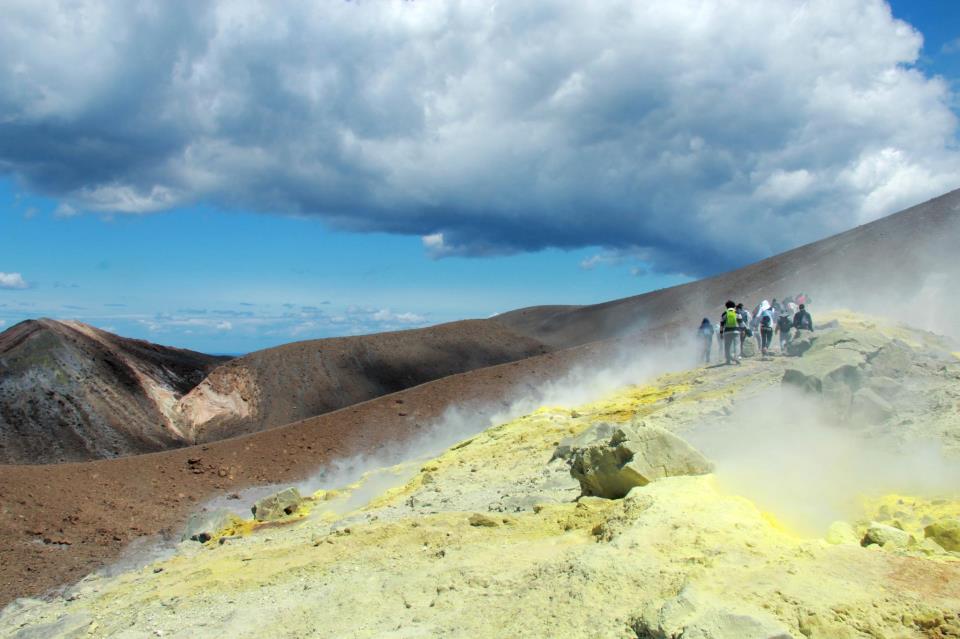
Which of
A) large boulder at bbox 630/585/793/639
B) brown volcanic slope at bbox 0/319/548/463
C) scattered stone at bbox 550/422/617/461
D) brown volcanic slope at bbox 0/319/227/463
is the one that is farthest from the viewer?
brown volcanic slope at bbox 0/319/548/463

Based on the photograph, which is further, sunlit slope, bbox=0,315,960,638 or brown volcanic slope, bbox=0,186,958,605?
brown volcanic slope, bbox=0,186,958,605

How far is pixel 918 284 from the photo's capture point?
31.8m

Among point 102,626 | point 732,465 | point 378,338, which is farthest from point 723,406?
point 378,338

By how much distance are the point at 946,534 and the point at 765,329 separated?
43.4ft

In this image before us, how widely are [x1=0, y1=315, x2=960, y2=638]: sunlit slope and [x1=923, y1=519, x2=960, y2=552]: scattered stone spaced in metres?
0.06

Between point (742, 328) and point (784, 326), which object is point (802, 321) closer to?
point (784, 326)

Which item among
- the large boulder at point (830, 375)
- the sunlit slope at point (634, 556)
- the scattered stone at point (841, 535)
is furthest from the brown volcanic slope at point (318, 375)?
the scattered stone at point (841, 535)

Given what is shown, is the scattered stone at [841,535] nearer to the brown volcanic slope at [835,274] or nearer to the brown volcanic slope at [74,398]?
the brown volcanic slope at [835,274]

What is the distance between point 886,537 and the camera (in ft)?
19.7

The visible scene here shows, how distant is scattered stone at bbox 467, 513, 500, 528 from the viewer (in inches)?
321

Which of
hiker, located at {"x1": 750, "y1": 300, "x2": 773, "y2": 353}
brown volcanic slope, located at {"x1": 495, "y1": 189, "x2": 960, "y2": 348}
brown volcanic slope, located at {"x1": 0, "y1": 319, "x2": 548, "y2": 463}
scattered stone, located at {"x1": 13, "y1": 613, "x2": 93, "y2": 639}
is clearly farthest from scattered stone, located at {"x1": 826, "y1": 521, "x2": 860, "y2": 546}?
brown volcanic slope, located at {"x1": 0, "y1": 319, "x2": 548, "y2": 463}

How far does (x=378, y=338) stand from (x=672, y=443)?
36.9m

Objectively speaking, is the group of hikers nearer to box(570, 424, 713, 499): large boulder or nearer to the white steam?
the white steam

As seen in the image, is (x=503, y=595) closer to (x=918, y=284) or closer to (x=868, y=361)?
(x=868, y=361)
